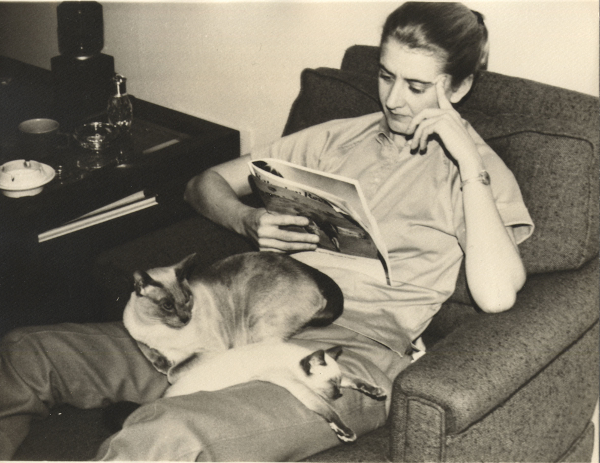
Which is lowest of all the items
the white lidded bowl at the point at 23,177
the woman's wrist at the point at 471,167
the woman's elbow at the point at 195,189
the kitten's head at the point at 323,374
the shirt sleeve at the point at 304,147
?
the kitten's head at the point at 323,374

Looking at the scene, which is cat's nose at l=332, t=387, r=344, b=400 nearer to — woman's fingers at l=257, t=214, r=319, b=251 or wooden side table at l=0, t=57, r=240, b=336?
woman's fingers at l=257, t=214, r=319, b=251

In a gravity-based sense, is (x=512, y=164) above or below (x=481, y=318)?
above

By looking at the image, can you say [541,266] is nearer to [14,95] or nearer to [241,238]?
[241,238]

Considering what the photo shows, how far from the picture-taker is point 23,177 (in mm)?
1522

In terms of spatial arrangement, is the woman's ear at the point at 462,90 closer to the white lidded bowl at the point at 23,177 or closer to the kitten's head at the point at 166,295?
the kitten's head at the point at 166,295

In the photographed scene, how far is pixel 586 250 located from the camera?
3.86 ft

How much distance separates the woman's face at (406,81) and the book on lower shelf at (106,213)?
0.78 m

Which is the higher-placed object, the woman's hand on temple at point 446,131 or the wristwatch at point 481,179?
the woman's hand on temple at point 446,131

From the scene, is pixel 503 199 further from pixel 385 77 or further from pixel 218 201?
pixel 218 201

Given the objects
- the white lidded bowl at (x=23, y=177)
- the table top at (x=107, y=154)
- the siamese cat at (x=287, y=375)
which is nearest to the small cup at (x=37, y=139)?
the table top at (x=107, y=154)

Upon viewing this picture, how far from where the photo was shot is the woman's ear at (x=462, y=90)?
47.6 inches

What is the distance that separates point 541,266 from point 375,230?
373mm

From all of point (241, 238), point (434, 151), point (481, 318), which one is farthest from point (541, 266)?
point (241, 238)

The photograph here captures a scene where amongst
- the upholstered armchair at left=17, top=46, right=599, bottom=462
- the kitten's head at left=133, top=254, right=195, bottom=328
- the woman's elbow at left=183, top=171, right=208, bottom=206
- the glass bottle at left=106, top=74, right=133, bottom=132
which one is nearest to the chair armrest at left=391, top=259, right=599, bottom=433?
the upholstered armchair at left=17, top=46, right=599, bottom=462
